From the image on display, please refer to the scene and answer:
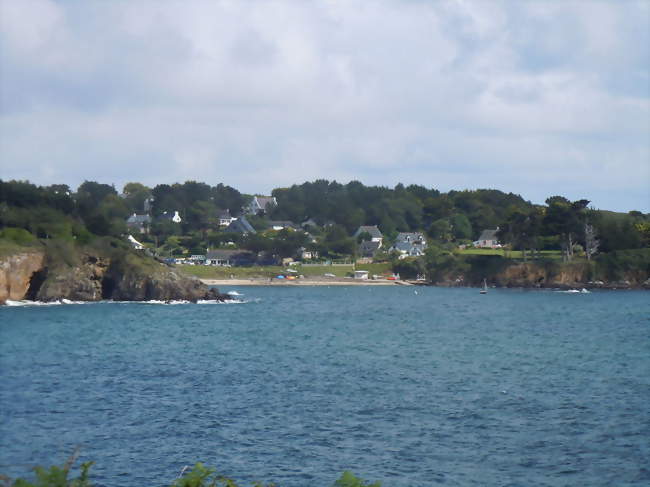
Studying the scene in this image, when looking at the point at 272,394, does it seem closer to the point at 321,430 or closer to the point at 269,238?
the point at 321,430

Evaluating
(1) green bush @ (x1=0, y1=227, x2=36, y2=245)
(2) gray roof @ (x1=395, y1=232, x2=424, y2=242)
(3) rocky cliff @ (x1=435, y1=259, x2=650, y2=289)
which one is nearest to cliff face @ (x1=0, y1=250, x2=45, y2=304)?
(1) green bush @ (x1=0, y1=227, x2=36, y2=245)

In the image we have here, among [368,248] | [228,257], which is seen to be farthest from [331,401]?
[368,248]

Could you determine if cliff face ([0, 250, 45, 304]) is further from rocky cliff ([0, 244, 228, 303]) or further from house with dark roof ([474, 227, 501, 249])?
house with dark roof ([474, 227, 501, 249])

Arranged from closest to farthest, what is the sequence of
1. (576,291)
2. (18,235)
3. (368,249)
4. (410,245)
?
(18,235), (576,291), (410,245), (368,249)

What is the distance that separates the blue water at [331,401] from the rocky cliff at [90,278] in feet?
67.7

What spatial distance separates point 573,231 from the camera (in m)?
145

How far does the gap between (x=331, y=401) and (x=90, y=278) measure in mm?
74467

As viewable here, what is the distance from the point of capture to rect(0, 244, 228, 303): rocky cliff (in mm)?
96562

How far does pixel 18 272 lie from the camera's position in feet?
317

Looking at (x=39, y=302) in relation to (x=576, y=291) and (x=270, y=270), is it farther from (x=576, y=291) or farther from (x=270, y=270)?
(x=576, y=291)

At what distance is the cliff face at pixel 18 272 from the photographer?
310 feet

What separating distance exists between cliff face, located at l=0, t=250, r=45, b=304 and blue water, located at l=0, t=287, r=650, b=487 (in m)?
19.2

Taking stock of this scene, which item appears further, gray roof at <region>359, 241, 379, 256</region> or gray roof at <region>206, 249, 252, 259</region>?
gray roof at <region>359, 241, 379, 256</region>

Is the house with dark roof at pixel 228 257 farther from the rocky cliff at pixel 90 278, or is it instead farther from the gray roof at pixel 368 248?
the rocky cliff at pixel 90 278
